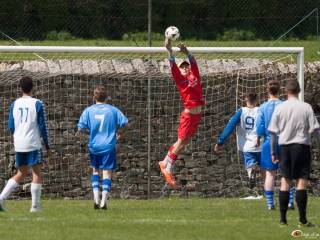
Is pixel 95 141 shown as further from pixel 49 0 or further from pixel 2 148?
pixel 49 0

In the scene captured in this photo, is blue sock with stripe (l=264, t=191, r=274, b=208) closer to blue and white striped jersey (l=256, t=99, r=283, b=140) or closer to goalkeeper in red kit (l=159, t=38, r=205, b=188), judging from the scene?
blue and white striped jersey (l=256, t=99, r=283, b=140)

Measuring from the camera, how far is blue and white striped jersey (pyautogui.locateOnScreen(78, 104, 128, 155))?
15.5 m

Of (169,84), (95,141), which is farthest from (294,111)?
(169,84)

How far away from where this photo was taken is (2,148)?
21.5 metres

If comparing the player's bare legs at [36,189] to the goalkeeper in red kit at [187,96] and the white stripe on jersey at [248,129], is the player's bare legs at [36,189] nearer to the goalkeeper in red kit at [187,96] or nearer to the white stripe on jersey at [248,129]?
the goalkeeper in red kit at [187,96]

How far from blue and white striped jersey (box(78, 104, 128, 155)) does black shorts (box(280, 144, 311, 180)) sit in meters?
3.19

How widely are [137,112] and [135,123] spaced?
229 millimetres

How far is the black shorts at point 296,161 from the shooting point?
1312cm

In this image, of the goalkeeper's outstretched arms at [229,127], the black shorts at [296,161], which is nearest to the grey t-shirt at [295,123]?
the black shorts at [296,161]

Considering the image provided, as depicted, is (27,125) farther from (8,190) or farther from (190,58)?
(190,58)

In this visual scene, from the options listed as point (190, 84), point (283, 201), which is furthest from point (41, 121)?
point (283, 201)

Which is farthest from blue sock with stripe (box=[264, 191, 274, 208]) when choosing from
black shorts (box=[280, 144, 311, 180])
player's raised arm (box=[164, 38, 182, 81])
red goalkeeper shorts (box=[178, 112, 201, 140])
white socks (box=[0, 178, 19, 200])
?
white socks (box=[0, 178, 19, 200])

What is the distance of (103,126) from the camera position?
51.0ft

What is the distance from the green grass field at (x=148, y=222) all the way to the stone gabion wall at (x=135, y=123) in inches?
202
